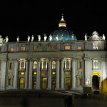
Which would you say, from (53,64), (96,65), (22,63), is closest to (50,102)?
(96,65)

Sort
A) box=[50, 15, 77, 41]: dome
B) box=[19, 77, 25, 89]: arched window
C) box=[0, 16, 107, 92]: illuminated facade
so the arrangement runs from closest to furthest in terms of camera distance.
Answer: box=[0, 16, 107, 92]: illuminated facade, box=[19, 77, 25, 89]: arched window, box=[50, 15, 77, 41]: dome

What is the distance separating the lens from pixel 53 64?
85812 millimetres

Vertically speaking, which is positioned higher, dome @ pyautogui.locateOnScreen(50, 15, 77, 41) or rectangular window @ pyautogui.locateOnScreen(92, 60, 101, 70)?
dome @ pyautogui.locateOnScreen(50, 15, 77, 41)

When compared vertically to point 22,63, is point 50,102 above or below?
below

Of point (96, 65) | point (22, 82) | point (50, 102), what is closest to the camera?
point (50, 102)

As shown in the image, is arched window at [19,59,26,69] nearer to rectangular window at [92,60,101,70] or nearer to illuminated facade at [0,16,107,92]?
illuminated facade at [0,16,107,92]

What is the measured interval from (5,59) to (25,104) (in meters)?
68.5

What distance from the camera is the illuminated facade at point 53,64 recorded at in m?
83.1

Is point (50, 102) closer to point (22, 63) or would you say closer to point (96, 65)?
point (96, 65)

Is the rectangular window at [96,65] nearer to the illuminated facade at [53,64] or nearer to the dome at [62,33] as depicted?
the illuminated facade at [53,64]

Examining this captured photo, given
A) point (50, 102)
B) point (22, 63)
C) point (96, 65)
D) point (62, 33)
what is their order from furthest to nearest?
point (62, 33), point (22, 63), point (96, 65), point (50, 102)

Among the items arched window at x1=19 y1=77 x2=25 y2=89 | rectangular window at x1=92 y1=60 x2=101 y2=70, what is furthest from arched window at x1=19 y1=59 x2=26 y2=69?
rectangular window at x1=92 y1=60 x2=101 y2=70

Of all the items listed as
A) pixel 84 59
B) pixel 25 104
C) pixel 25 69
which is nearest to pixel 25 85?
pixel 25 69

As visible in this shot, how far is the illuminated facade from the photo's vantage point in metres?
83.1
